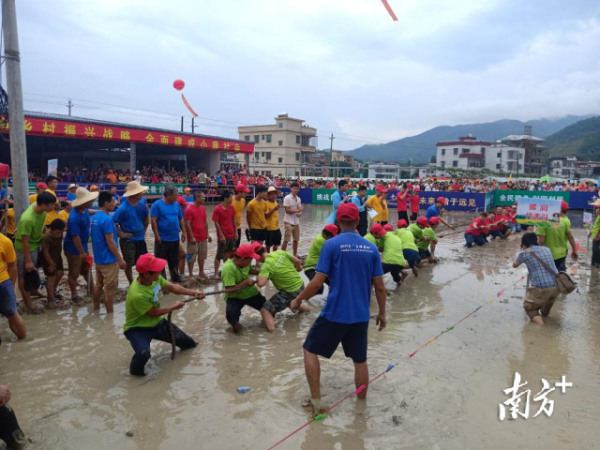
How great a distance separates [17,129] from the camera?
6.45 metres

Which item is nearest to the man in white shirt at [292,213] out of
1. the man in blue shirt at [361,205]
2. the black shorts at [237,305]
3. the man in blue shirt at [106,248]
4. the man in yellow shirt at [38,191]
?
the man in blue shirt at [361,205]

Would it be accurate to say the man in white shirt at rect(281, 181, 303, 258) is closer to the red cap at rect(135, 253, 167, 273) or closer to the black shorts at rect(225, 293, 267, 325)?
the black shorts at rect(225, 293, 267, 325)

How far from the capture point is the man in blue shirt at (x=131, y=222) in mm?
6785

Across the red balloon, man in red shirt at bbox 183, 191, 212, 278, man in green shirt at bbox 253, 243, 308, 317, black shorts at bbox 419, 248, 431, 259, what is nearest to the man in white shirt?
man in red shirt at bbox 183, 191, 212, 278

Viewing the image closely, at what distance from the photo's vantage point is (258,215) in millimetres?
8789

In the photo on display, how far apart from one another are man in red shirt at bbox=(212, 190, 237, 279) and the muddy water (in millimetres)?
1794

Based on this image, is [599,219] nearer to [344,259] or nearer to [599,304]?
[599,304]

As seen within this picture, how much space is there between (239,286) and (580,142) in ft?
414

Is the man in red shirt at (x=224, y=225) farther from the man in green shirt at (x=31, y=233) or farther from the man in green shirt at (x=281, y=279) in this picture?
the man in green shirt at (x=31, y=233)

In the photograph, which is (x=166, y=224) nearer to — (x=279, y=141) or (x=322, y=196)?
(x=322, y=196)

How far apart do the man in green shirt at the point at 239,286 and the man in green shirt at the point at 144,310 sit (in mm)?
855

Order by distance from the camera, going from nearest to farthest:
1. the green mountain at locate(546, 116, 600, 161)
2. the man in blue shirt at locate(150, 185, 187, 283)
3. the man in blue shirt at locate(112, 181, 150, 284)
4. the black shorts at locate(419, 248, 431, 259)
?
the man in blue shirt at locate(112, 181, 150, 284) < the man in blue shirt at locate(150, 185, 187, 283) < the black shorts at locate(419, 248, 431, 259) < the green mountain at locate(546, 116, 600, 161)

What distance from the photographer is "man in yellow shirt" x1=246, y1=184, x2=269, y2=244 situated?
8.70 m

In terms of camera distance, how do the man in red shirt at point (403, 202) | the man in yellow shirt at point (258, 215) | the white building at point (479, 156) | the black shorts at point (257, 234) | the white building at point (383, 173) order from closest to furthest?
the man in yellow shirt at point (258, 215) < the black shorts at point (257, 234) < the man in red shirt at point (403, 202) < the white building at point (383, 173) < the white building at point (479, 156)
